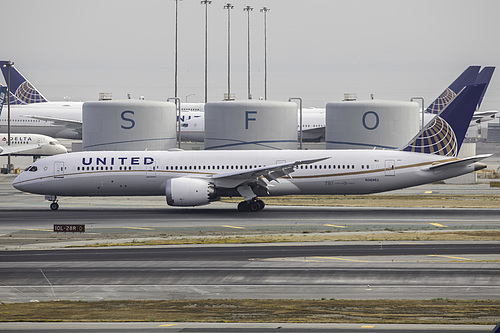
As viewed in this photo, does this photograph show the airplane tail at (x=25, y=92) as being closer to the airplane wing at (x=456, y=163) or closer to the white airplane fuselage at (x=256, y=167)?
the white airplane fuselage at (x=256, y=167)

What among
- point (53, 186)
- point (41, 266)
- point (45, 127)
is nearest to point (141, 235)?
point (41, 266)

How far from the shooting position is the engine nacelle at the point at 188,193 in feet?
160

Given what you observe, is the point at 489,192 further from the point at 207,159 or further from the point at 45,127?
the point at 45,127

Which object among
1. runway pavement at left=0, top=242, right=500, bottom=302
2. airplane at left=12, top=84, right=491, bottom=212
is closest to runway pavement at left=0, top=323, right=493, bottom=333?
runway pavement at left=0, top=242, right=500, bottom=302

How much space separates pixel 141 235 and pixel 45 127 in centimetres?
7625

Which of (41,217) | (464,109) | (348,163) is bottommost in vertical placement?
(41,217)

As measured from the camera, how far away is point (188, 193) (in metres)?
48.8

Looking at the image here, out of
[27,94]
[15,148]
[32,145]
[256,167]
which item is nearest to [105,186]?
[256,167]

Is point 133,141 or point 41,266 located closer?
point 41,266

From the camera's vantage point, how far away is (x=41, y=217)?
49000 millimetres

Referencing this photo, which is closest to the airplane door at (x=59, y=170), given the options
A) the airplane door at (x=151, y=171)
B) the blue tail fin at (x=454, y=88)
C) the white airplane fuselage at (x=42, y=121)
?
the airplane door at (x=151, y=171)

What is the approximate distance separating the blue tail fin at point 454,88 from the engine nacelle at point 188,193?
6687 centimetres

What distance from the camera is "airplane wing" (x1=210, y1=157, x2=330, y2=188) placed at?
4878 cm

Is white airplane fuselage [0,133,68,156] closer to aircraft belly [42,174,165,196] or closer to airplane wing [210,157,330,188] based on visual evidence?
aircraft belly [42,174,165,196]
